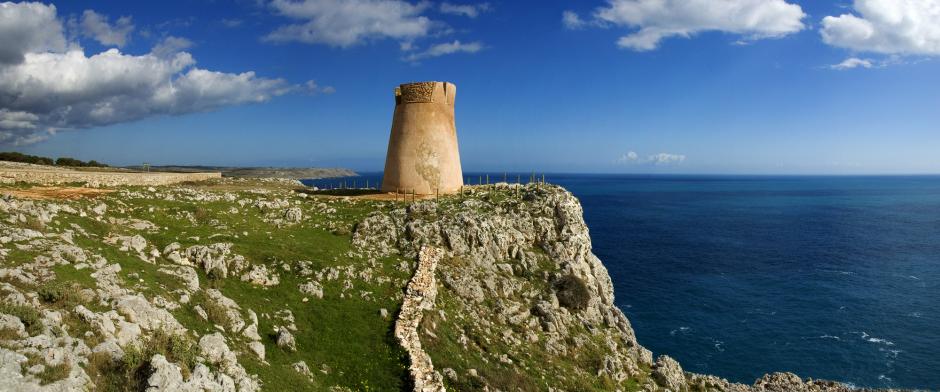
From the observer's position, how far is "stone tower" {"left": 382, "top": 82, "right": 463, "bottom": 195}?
1507 inches

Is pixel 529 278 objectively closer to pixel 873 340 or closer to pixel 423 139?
pixel 423 139

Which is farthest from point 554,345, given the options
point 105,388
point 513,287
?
point 105,388

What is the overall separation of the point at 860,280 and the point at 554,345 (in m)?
56.3

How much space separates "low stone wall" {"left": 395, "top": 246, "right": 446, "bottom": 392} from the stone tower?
9899mm

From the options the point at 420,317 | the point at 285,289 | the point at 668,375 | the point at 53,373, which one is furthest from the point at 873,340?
the point at 53,373

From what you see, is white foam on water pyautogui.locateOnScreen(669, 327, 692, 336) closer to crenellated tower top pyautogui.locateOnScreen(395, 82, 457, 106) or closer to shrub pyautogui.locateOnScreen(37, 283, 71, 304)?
crenellated tower top pyautogui.locateOnScreen(395, 82, 457, 106)

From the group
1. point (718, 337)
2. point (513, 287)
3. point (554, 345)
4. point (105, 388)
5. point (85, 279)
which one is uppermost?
point (85, 279)

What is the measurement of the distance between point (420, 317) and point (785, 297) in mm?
50592

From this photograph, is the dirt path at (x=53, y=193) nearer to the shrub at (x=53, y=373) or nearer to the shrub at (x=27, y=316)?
the shrub at (x=27, y=316)

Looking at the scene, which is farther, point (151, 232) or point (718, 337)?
point (718, 337)

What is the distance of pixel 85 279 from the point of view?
15.8 metres

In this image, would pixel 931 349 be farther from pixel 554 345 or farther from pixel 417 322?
pixel 417 322

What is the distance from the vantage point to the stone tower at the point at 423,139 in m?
38.3

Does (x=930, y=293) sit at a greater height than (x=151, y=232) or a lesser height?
lesser
